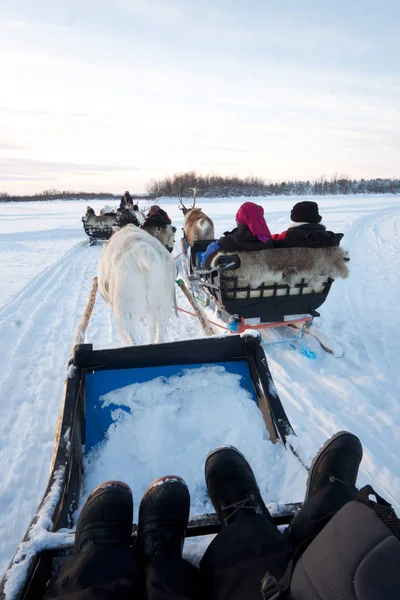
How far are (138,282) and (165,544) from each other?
260 cm

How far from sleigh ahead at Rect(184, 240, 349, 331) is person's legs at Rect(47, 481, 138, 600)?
2687 millimetres

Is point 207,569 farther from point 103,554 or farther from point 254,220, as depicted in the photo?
point 254,220

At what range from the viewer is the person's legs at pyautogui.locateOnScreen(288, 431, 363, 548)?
144 cm

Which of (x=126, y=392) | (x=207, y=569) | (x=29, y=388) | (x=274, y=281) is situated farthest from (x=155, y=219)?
(x=207, y=569)

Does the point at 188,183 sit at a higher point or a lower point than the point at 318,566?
higher

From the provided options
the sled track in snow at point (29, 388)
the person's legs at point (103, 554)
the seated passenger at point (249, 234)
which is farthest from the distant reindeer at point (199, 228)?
the person's legs at point (103, 554)

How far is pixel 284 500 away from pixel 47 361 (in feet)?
11.0

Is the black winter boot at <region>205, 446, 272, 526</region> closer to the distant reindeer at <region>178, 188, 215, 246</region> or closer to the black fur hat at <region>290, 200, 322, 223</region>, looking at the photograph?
the black fur hat at <region>290, 200, 322, 223</region>

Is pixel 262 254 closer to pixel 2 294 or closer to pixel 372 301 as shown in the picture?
pixel 372 301

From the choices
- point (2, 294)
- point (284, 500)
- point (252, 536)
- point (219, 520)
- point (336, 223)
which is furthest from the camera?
point (336, 223)

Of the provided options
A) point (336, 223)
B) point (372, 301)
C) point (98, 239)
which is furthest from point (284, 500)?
point (336, 223)

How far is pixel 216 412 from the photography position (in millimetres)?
2420

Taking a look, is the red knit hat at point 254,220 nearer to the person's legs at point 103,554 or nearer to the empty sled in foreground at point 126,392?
the empty sled in foreground at point 126,392

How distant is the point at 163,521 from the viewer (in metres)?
1.57
